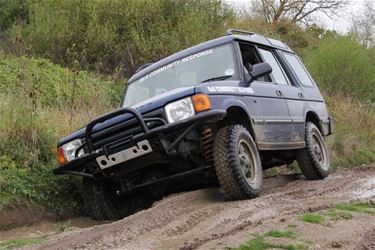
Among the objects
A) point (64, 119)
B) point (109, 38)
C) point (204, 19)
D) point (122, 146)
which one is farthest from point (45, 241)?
point (204, 19)

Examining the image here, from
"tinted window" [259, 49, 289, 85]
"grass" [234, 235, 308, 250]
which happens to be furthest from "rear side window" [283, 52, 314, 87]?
"grass" [234, 235, 308, 250]

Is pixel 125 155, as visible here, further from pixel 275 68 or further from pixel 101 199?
pixel 275 68

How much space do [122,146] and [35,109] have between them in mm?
2643

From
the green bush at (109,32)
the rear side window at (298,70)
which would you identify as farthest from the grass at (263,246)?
the green bush at (109,32)

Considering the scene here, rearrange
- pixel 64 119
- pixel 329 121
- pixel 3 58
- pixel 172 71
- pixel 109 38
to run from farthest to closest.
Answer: pixel 109 38 → pixel 3 58 → pixel 329 121 → pixel 64 119 → pixel 172 71

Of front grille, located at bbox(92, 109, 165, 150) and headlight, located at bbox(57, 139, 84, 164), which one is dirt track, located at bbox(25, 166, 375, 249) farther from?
headlight, located at bbox(57, 139, 84, 164)

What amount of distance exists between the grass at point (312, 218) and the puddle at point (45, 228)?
241cm

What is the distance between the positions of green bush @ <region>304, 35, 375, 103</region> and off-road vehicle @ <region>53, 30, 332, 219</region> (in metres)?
11.8

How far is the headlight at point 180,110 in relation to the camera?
5.20 m

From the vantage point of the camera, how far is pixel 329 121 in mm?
9156

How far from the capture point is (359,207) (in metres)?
5.23

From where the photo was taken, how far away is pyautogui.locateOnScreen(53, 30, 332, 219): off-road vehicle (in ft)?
17.2

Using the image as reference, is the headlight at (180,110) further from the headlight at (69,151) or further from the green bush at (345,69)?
the green bush at (345,69)

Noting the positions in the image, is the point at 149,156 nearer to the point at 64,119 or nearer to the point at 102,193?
the point at 102,193
